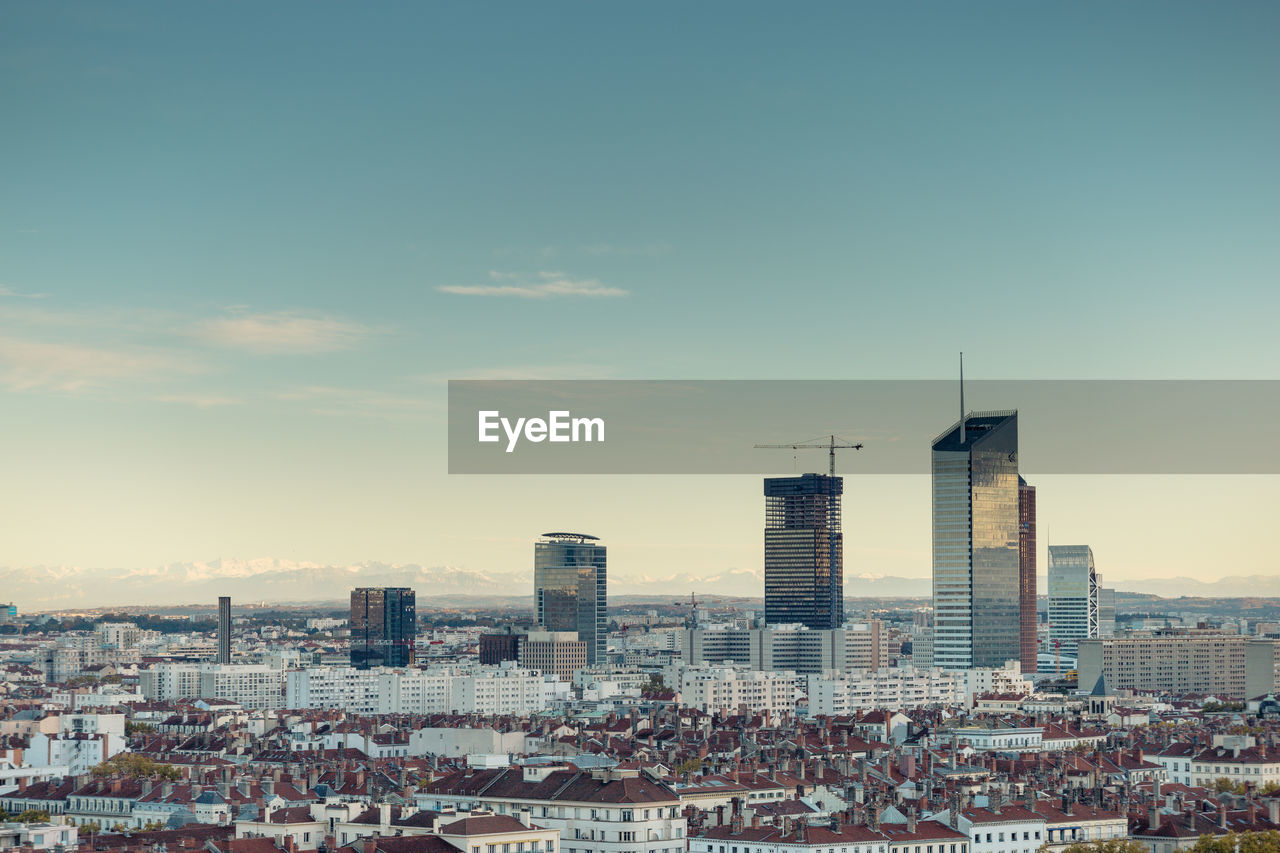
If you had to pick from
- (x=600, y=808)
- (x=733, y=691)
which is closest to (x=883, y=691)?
(x=733, y=691)

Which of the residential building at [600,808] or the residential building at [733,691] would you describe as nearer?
the residential building at [600,808]

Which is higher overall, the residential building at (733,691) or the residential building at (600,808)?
the residential building at (600,808)

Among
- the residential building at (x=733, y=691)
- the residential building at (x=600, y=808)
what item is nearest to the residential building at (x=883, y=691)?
the residential building at (x=733, y=691)

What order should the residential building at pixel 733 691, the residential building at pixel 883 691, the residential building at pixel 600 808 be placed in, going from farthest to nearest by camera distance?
the residential building at pixel 733 691
the residential building at pixel 883 691
the residential building at pixel 600 808

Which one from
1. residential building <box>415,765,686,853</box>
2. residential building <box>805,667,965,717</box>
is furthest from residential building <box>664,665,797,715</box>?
residential building <box>415,765,686,853</box>

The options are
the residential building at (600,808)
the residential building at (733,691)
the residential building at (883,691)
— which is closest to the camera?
the residential building at (600,808)

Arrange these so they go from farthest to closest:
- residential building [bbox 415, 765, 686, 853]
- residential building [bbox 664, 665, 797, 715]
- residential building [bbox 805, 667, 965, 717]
Result: 1. residential building [bbox 664, 665, 797, 715]
2. residential building [bbox 805, 667, 965, 717]
3. residential building [bbox 415, 765, 686, 853]

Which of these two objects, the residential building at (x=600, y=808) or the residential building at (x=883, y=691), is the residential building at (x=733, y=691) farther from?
the residential building at (x=600, y=808)

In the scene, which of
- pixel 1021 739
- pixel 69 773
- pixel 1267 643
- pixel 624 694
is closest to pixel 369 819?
pixel 69 773

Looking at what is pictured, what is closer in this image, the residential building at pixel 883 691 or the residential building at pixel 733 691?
the residential building at pixel 883 691

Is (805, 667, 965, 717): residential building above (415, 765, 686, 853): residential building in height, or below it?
below

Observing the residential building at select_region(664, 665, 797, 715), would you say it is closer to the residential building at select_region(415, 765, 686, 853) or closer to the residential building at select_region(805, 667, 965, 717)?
the residential building at select_region(805, 667, 965, 717)

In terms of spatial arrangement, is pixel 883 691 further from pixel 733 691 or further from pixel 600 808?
pixel 600 808
